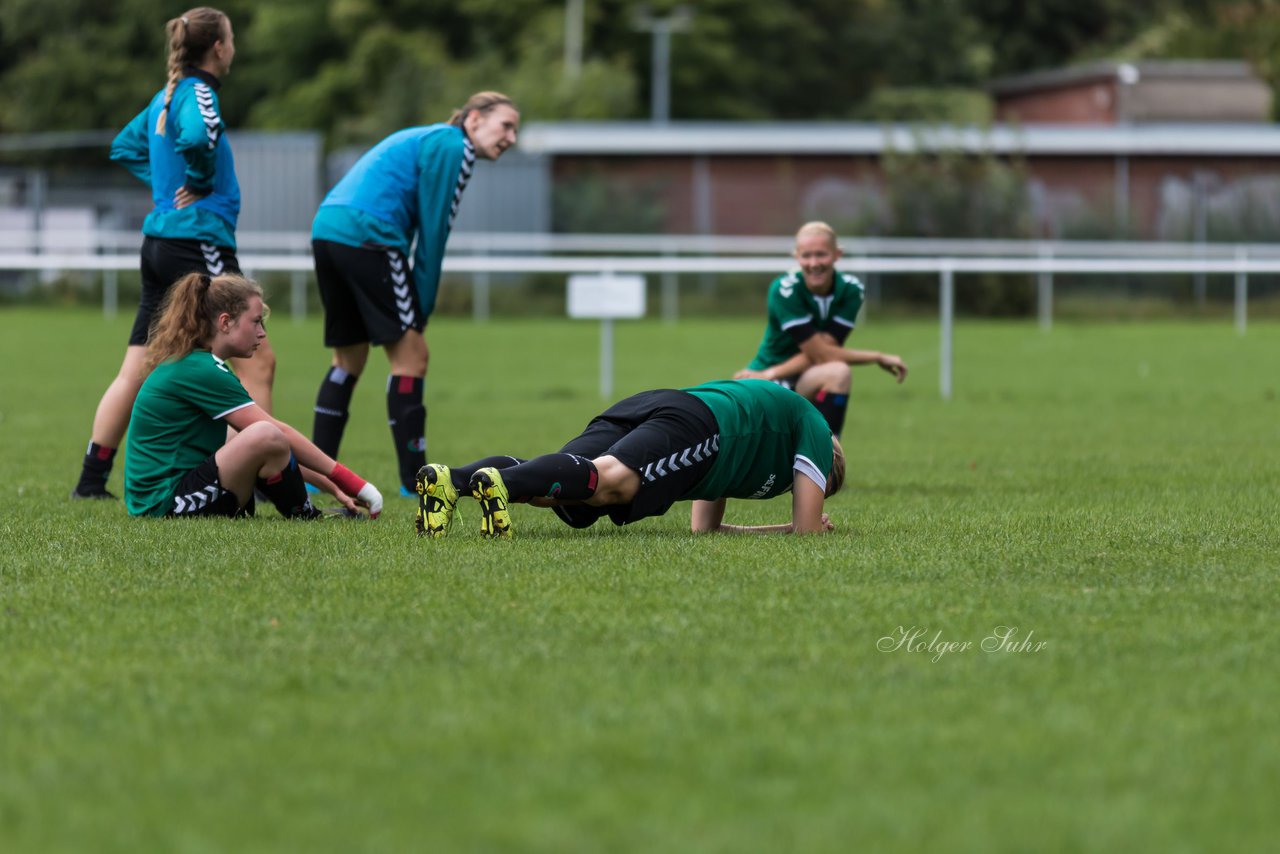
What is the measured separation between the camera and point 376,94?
155 ft

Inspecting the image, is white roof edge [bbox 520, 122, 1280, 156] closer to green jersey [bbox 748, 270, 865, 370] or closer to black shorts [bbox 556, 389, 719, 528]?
green jersey [bbox 748, 270, 865, 370]

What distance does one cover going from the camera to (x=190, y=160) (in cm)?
793

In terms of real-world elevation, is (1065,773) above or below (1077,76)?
below

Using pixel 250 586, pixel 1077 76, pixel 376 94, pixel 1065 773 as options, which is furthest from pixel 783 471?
pixel 1077 76

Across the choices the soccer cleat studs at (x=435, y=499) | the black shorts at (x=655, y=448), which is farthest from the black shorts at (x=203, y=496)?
the black shorts at (x=655, y=448)

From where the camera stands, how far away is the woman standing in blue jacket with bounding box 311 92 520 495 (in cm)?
834

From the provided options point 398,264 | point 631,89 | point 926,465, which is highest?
point 631,89

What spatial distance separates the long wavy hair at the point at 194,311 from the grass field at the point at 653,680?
0.65 meters

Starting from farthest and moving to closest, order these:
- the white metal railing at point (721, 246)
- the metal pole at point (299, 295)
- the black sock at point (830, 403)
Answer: the white metal railing at point (721, 246) < the metal pole at point (299, 295) < the black sock at point (830, 403)

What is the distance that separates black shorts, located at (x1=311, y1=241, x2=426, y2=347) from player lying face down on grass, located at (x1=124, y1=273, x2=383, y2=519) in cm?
127

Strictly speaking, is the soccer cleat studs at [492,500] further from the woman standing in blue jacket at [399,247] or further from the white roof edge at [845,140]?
the white roof edge at [845,140]

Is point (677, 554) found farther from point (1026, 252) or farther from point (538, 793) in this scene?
point (1026, 252)

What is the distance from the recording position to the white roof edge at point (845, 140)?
113ft

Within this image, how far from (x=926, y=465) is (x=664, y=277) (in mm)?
21146
